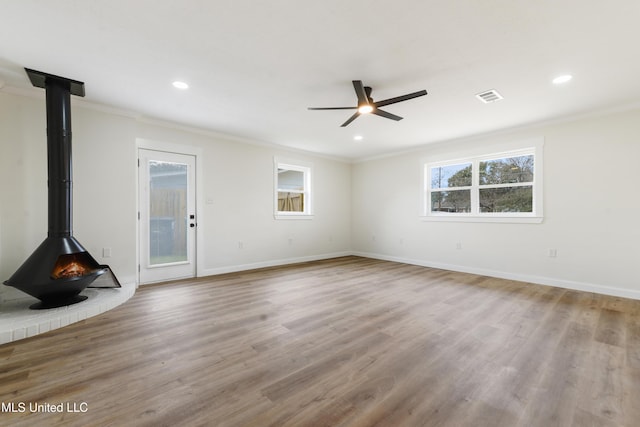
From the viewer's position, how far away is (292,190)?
21.0 feet

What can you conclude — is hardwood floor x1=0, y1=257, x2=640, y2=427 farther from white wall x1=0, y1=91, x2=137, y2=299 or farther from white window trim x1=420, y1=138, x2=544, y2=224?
white window trim x1=420, y1=138, x2=544, y2=224

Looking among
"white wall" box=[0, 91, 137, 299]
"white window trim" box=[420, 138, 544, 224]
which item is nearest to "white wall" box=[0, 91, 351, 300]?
"white wall" box=[0, 91, 137, 299]

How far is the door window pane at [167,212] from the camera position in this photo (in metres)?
4.42

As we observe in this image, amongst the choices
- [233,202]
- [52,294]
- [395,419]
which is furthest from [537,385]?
[233,202]

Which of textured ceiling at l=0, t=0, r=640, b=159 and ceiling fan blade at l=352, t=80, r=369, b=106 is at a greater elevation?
textured ceiling at l=0, t=0, r=640, b=159

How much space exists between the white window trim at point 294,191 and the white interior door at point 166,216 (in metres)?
1.66

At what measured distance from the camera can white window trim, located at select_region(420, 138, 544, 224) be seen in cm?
447

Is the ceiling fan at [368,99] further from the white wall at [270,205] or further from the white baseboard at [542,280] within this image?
the white baseboard at [542,280]

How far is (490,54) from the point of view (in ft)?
8.33

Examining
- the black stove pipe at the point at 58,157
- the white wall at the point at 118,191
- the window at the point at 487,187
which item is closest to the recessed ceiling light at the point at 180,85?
the black stove pipe at the point at 58,157

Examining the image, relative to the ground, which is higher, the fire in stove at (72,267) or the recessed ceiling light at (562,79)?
the recessed ceiling light at (562,79)

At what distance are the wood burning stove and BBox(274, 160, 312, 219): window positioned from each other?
336cm

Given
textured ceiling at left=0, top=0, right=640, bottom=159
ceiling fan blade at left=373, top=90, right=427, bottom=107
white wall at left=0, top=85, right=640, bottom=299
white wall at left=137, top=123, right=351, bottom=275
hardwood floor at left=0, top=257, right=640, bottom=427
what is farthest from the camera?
white wall at left=137, top=123, right=351, bottom=275

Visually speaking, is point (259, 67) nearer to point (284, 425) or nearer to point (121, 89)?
point (121, 89)
